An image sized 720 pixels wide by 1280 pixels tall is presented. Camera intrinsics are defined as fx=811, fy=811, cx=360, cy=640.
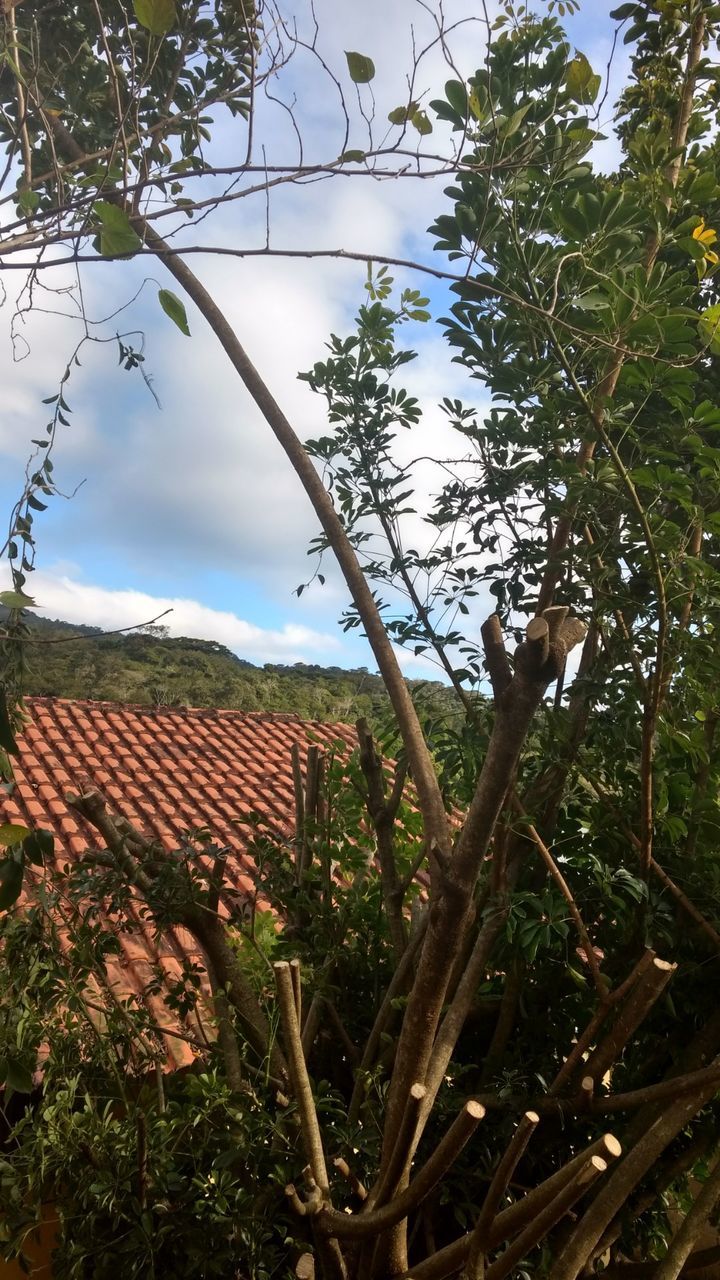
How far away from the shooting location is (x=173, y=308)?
0.88 metres

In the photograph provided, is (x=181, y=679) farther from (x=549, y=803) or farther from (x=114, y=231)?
(x=114, y=231)

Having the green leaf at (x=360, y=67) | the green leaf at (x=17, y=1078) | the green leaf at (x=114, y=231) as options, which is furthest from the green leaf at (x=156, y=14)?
the green leaf at (x=17, y=1078)

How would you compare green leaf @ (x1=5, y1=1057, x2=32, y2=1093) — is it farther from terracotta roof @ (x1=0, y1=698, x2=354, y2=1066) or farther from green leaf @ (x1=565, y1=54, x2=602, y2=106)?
terracotta roof @ (x1=0, y1=698, x2=354, y2=1066)

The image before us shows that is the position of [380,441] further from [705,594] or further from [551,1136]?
[551,1136]

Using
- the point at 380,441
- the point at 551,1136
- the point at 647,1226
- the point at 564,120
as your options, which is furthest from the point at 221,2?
the point at 647,1226

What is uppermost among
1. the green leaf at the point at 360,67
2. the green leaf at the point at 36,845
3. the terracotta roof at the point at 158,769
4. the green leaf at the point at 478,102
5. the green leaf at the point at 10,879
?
the green leaf at the point at 478,102

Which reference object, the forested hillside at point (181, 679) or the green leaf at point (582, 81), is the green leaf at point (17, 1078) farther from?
the forested hillside at point (181, 679)

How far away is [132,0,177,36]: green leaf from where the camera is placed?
92 centimetres

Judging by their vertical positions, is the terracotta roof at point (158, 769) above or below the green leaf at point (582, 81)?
below

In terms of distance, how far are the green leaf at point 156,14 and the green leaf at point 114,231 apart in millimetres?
241

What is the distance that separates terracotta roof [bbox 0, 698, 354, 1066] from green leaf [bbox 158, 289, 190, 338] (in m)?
3.68

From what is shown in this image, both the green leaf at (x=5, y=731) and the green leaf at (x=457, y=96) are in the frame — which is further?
the green leaf at (x=457, y=96)

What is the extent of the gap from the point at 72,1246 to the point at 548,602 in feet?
5.21

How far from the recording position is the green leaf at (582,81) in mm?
1545
